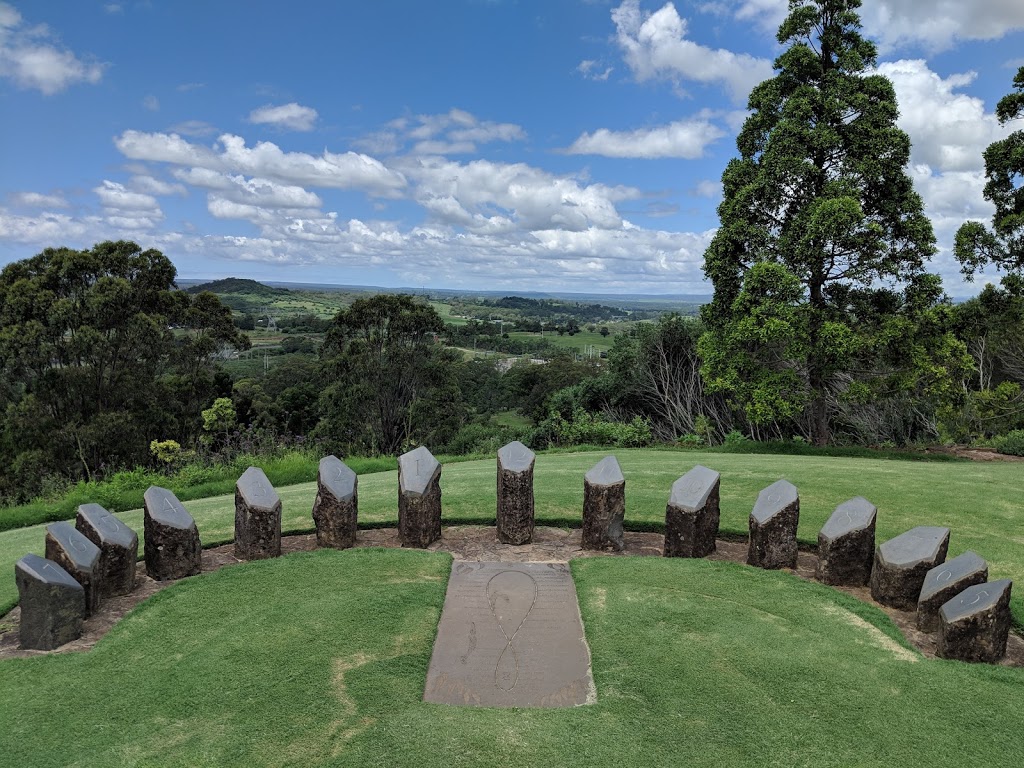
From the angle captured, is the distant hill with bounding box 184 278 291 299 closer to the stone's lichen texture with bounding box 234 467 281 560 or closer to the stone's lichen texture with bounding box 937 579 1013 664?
the stone's lichen texture with bounding box 234 467 281 560

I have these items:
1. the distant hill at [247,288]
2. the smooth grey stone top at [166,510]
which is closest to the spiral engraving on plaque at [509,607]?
the smooth grey stone top at [166,510]

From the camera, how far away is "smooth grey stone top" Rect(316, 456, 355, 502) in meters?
6.55

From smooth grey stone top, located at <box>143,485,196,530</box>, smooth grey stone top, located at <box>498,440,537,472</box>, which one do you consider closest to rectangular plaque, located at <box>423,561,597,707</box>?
smooth grey stone top, located at <box>498,440,537,472</box>

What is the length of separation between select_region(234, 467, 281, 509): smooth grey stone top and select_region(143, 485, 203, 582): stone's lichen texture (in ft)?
1.77

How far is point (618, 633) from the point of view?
479 centimetres

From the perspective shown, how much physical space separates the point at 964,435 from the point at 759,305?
10178 mm

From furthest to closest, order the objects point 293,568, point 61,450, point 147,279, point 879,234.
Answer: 1. point 147,279
2. point 61,450
3. point 879,234
4. point 293,568

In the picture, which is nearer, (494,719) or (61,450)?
(494,719)

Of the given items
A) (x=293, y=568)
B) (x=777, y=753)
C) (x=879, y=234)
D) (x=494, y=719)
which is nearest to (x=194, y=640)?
(x=293, y=568)

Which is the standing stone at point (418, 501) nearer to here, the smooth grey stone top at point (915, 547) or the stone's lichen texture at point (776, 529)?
the stone's lichen texture at point (776, 529)

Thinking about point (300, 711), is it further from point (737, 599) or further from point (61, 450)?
point (61, 450)

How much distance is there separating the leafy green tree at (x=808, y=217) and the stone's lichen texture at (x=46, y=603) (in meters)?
11.2

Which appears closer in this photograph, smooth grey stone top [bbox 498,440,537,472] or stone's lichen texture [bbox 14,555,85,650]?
stone's lichen texture [bbox 14,555,85,650]

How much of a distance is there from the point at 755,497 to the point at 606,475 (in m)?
3.03
